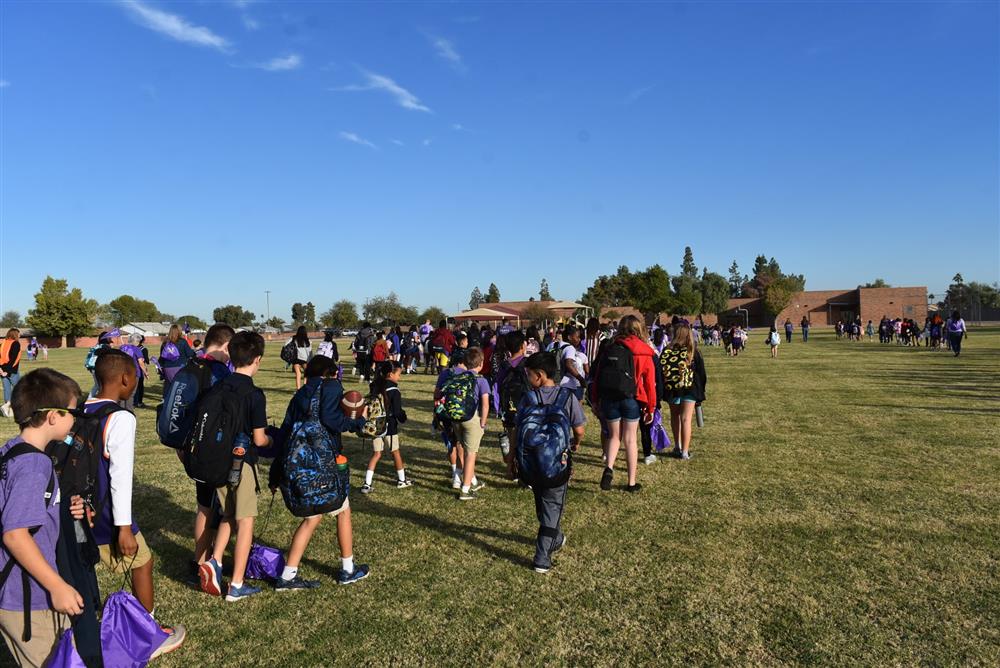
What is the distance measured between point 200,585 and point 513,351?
3.68 metres

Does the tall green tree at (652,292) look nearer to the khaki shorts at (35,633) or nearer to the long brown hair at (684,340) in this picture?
the long brown hair at (684,340)

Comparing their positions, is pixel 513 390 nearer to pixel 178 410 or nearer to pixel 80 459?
pixel 178 410

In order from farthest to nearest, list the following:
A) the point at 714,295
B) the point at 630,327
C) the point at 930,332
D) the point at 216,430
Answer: the point at 714,295 < the point at 930,332 < the point at 630,327 < the point at 216,430

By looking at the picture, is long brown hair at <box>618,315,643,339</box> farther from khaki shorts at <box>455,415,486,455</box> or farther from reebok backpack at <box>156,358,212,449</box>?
reebok backpack at <box>156,358,212,449</box>

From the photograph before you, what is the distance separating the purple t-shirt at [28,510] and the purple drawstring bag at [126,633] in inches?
32.0

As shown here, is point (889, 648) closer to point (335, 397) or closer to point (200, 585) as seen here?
point (335, 397)

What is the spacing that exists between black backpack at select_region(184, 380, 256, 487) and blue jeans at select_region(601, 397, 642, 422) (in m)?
3.90

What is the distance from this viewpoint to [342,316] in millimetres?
100562

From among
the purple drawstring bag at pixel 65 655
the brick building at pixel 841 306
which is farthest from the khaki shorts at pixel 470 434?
the brick building at pixel 841 306

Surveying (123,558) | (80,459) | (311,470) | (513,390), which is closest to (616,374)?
(513,390)

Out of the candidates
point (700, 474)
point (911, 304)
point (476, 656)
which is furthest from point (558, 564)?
point (911, 304)

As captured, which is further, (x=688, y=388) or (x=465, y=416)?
(x=688, y=388)

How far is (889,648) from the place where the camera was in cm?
354

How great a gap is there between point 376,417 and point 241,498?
6.03ft
